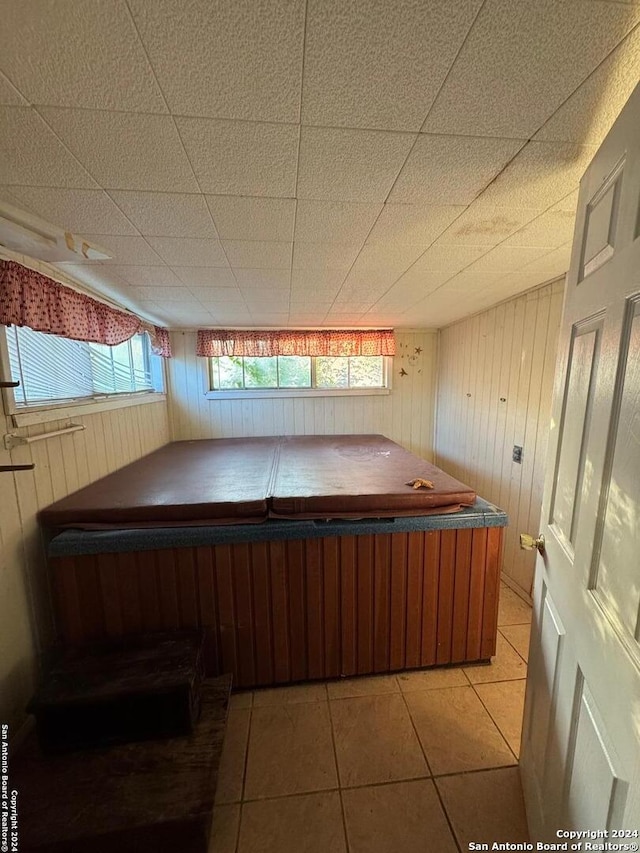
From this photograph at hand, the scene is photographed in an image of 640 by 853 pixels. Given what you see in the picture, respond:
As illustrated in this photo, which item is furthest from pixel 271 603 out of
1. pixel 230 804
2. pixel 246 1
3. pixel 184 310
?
pixel 184 310

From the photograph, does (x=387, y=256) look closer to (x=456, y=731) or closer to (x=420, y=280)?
(x=420, y=280)

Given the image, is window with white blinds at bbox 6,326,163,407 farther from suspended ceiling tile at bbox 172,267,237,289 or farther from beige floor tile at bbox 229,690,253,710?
beige floor tile at bbox 229,690,253,710

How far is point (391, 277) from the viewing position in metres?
2.03

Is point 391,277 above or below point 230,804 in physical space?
above

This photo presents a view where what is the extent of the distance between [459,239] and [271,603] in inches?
79.9

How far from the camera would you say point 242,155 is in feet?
3.06

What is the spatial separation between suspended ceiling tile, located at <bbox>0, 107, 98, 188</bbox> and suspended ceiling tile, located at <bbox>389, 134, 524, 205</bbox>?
1.01 metres

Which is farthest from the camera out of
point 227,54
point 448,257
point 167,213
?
point 448,257

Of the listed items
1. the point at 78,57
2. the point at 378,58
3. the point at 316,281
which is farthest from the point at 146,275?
the point at 378,58

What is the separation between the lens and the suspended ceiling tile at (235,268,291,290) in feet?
6.19

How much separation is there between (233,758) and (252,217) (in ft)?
7.42

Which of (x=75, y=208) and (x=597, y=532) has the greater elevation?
(x=75, y=208)

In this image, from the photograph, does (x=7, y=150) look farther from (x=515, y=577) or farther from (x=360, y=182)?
(x=515, y=577)

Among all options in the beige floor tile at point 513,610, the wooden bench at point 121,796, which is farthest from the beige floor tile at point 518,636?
the wooden bench at point 121,796
